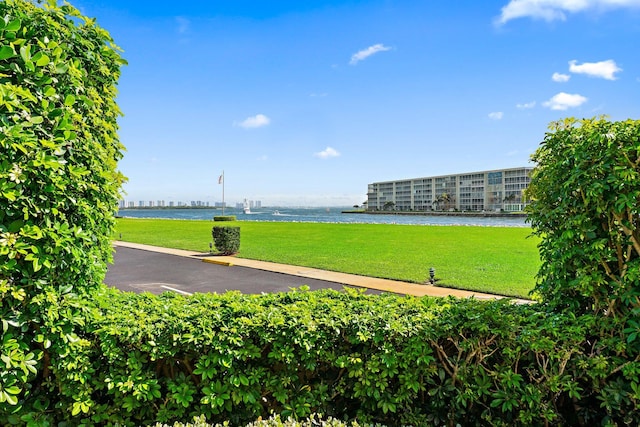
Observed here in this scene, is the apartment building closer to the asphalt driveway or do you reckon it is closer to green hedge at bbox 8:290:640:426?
the asphalt driveway

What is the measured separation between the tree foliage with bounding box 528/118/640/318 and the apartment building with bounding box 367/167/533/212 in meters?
118

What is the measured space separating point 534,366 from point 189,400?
8.86ft

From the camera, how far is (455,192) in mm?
148375

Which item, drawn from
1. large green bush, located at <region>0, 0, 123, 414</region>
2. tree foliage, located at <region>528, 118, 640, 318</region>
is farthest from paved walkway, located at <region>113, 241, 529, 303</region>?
large green bush, located at <region>0, 0, 123, 414</region>

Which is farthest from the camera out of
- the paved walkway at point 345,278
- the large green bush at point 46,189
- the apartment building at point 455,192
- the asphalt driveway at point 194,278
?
the apartment building at point 455,192

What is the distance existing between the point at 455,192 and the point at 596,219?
155417 mm

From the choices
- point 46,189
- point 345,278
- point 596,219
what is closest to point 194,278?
point 345,278

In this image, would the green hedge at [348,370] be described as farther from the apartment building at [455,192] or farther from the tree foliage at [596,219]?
the apartment building at [455,192]

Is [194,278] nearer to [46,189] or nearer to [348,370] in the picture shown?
[46,189]

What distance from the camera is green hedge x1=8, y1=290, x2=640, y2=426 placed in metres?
2.71

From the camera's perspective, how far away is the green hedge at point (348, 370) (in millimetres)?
2707

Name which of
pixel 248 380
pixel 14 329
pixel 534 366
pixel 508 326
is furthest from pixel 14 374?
pixel 534 366

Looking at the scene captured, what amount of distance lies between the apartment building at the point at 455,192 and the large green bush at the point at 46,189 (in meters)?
120

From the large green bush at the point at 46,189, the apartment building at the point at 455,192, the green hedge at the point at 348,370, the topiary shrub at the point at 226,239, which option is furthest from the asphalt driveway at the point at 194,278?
the apartment building at the point at 455,192
